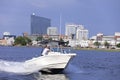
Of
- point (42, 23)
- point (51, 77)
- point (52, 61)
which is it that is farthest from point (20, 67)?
point (42, 23)

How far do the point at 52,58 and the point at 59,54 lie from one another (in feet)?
2.56

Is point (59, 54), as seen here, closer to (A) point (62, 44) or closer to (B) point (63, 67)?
(B) point (63, 67)

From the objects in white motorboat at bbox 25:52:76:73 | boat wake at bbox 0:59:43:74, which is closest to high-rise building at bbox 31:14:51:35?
boat wake at bbox 0:59:43:74

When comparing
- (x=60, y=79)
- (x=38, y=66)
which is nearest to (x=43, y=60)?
(x=38, y=66)

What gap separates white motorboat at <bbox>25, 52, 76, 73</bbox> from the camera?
37.1 metres

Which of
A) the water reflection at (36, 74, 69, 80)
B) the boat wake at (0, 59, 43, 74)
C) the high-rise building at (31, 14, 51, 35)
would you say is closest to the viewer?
the water reflection at (36, 74, 69, 80)

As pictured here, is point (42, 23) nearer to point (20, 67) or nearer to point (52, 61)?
point (20, 67)

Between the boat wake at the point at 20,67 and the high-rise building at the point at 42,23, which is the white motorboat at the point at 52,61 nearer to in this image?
the boat wake at the point at 20,67

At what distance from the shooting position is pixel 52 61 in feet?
122

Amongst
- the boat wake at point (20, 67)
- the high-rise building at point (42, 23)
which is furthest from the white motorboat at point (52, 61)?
the high-rise building at point (42, 23)

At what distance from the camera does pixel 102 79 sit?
3666 cm

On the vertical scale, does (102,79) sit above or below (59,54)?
below

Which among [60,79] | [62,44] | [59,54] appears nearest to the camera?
[60,79]

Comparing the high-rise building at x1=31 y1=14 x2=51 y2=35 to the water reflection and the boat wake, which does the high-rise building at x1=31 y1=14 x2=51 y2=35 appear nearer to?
the boat wake
